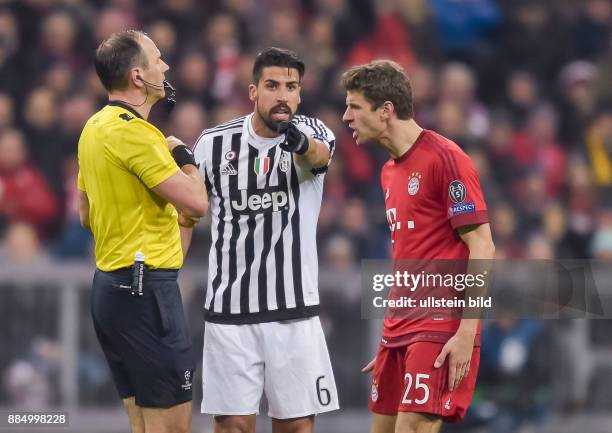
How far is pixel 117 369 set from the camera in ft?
20.9

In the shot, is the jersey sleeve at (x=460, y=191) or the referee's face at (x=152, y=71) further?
the referee's face at (x=152, y=71)

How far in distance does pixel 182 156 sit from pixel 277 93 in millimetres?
715

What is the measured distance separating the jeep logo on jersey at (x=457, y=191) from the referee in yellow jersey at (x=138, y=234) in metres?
1.20

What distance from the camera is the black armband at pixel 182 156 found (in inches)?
248

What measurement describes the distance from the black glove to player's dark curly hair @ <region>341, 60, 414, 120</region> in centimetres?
40

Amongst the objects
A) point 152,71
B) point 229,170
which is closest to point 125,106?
point 152,71

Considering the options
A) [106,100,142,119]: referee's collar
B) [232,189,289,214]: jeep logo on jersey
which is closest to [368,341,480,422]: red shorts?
[232,189,289,214]: jeep logo on jersey

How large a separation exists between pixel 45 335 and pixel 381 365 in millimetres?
3883

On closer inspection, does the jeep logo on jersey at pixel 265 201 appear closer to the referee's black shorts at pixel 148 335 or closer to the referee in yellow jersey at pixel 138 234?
the referee in yellow jersey at pixel 138 234

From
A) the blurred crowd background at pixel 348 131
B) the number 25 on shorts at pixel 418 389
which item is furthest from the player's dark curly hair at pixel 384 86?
the blurred crowd background at pixel 348 131

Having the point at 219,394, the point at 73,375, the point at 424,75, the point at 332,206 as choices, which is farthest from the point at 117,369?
the point at 424,75

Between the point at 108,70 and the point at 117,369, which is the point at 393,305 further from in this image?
the point at 108,70

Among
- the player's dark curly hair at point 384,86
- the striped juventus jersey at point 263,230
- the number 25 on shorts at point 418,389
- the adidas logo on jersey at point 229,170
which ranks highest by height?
the player's dark curly hair at point 384,86

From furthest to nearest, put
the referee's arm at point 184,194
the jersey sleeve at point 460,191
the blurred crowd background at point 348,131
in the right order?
1. the blurred crowd background at point 348,131
2. the jersey sleeve at point 460,191
3. the referee's arm at point 184,194
